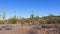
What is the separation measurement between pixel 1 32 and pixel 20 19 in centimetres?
619

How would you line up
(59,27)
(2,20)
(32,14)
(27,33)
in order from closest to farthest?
(27,33) < (59,27) < (32,14) < (2,20)

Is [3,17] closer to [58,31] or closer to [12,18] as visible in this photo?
[12,18]

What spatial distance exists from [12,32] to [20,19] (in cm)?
629

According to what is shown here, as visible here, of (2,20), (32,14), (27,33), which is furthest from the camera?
(2,20)

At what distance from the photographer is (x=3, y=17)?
1442 centimetres

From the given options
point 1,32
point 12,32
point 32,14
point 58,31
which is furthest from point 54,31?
point 32,14

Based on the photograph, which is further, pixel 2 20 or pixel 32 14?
pixel 2 20

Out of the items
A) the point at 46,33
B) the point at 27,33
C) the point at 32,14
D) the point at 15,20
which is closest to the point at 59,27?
the point at 46,33

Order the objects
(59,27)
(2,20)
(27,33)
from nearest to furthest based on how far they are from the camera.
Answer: (27,33) → (59,27) → (2,20)

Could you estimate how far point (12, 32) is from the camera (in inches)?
363

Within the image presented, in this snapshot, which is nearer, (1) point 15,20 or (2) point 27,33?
(2) point 27,33

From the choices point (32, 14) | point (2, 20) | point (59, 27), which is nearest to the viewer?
point (59, 27)

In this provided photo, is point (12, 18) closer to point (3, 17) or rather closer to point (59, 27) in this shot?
point (3, 17)

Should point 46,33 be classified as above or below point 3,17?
below
